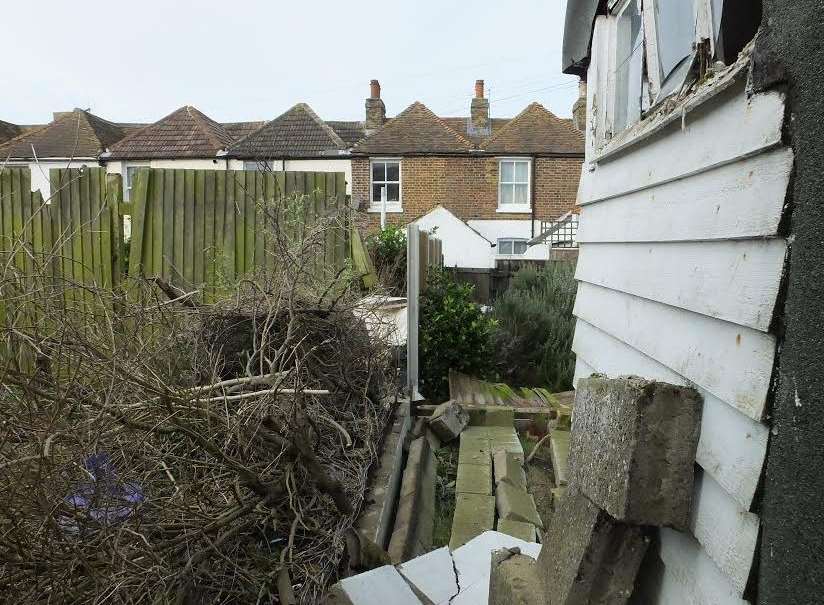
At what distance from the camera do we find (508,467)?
195 inches

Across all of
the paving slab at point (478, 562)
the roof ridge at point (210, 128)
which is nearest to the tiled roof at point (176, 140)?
the roof ridge at point (210, 128)

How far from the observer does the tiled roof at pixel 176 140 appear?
20.6 m

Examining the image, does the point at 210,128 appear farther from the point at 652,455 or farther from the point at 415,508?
the point at 652,455

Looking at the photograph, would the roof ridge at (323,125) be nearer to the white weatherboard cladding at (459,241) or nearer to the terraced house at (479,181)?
the terraced house at (479,181)

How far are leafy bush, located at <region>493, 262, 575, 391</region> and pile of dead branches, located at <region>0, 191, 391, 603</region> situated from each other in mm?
4360

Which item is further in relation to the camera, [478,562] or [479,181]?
[479,181]

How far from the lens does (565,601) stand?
212 centimetres

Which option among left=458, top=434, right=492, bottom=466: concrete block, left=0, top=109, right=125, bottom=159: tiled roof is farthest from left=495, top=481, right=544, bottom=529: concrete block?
left=0, top=109, right=125, bottom=159: tiled roof

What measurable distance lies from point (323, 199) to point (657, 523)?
4689 millimetres

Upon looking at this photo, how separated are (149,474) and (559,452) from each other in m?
3.37

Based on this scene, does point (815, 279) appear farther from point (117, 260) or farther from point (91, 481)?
point (117, 260)

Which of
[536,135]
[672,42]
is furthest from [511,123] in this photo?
[672,42]

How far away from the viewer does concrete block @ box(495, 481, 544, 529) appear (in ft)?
13.4

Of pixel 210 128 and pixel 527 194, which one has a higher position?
pixel 210 128
